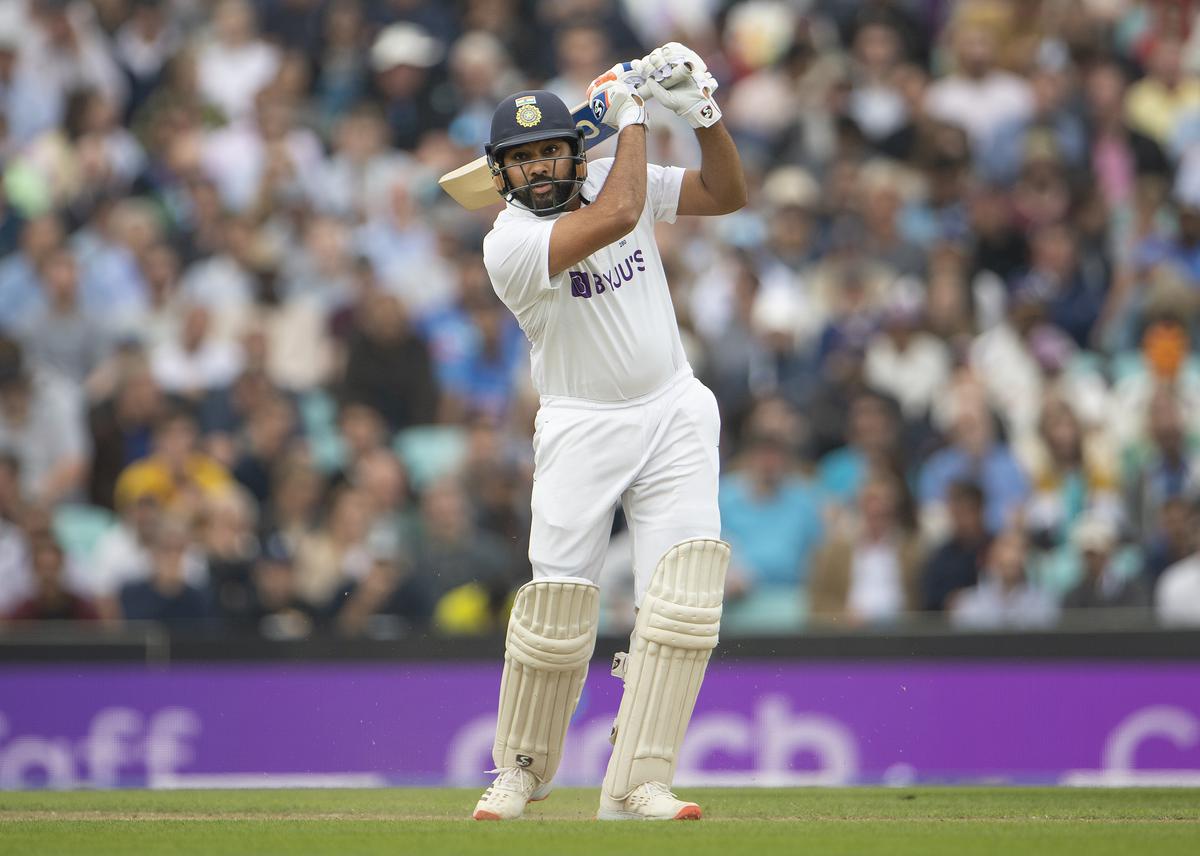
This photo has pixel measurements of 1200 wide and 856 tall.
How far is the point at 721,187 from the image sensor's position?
271 inches

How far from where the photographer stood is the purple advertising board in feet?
31.0

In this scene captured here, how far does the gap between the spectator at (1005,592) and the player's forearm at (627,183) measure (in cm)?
432

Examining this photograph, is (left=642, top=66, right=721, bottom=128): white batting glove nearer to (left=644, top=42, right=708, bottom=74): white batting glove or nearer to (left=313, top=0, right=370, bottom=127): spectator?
(left=644, top=42, right=708, bottom=74): white batting glove

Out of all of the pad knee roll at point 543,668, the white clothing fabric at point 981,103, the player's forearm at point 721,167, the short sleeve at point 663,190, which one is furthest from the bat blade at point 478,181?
the white clothing fabric at point 981,103

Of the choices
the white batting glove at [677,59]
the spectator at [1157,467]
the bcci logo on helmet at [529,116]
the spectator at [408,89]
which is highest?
the spectator at [408,89]

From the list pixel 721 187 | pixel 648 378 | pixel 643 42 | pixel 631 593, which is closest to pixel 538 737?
pixel 648 378

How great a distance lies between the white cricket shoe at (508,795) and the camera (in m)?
6.67

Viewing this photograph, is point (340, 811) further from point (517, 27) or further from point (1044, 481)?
point (517, 27)

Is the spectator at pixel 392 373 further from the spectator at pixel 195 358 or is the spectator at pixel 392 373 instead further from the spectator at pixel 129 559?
the spectator at pixel 129 559

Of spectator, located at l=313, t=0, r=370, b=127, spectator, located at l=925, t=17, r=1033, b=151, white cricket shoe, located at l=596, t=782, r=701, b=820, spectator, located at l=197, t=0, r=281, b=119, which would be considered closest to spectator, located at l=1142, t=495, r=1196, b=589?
spectator, located at l=925, t=17, r=1033, b=151

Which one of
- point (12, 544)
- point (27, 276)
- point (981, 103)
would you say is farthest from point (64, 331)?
point (981, 103)

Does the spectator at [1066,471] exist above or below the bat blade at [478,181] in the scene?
below

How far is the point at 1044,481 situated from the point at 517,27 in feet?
19.5

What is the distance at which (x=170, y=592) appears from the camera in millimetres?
10812
